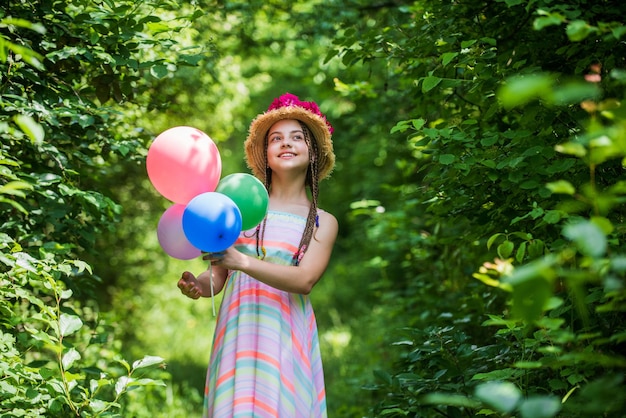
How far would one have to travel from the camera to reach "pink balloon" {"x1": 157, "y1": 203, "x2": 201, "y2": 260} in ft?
7.82

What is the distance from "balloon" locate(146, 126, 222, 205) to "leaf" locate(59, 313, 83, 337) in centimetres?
56

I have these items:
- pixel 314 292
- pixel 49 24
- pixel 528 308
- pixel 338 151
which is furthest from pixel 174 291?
pixel 528 308

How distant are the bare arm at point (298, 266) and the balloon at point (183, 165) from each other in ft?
0.85

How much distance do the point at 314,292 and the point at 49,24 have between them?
26.7ft

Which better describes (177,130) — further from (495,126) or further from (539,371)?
(539,371)

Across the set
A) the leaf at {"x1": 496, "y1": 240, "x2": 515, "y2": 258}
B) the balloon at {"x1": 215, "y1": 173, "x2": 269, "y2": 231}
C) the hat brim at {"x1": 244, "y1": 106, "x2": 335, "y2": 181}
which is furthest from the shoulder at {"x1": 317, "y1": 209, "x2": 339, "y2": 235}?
the leaf at {"x1": 496, "y1": 240, "x2": 515, "y2": 258}

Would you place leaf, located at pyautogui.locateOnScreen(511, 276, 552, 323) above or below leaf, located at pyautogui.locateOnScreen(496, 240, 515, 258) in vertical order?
below

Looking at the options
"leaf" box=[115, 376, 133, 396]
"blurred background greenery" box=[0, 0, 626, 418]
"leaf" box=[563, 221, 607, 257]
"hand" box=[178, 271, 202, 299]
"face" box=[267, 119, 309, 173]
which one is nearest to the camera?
"leaf" box=[563, 221, 607, 257]

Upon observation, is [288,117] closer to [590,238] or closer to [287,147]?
[287,147]

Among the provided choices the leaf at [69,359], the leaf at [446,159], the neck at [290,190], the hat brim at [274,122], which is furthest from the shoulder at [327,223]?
the leaf at [69,359]

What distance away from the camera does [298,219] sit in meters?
2.62

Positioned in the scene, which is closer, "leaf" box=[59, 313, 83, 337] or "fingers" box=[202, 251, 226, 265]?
"fingers" box=[202, 251, 226, 265]

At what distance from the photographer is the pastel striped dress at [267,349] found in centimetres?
237

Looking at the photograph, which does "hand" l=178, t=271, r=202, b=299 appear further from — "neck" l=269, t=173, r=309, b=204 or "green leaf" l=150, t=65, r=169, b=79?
"green leaf" l=150, t=65, r=169, b=79
